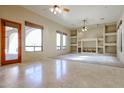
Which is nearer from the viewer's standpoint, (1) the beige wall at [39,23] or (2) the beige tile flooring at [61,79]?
(2) the beige tile flooring at [61,79]

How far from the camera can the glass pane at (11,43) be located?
5102mm

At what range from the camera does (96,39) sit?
1052cm

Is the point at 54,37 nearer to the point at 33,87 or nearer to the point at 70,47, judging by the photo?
the point at 70,47

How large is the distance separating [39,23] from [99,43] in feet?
22.6

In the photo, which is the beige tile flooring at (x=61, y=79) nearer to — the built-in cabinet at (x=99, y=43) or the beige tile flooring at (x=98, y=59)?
the beige tile flooring at (x=98, y=59)

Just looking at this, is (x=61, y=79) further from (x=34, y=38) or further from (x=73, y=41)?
(x=73, y=41)

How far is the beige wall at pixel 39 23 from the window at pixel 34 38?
12.3 inches

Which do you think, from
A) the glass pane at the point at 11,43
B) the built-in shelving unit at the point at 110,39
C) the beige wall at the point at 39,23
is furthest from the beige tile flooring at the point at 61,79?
the built-in shelving unit at the point at 110,39

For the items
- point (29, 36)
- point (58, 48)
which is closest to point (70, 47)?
point (58, 48)

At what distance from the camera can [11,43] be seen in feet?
17.5

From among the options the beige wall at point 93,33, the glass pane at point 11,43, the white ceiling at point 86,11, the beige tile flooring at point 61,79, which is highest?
the white ceiling at point 86,11

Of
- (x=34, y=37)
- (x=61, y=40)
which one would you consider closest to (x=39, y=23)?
(x=34, y=37)
